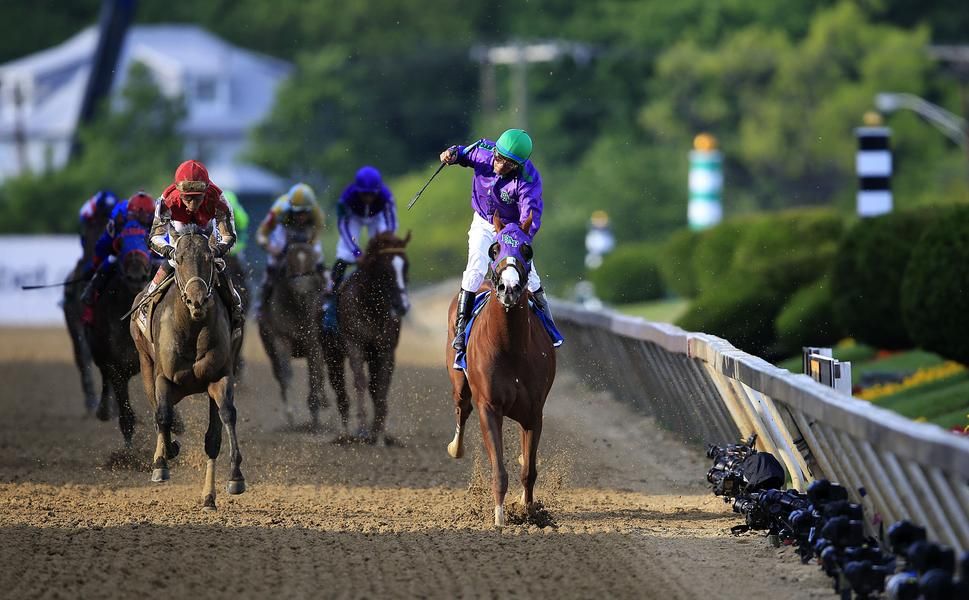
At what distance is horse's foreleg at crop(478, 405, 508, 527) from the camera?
8.84m

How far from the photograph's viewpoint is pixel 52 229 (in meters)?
46.2

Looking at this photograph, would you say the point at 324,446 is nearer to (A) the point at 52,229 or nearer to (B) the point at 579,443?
(B) the point at 579,443

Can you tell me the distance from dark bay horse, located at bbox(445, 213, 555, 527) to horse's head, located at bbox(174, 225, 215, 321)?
4.43 feet

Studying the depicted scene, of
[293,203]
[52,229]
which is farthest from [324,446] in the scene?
[52,229]

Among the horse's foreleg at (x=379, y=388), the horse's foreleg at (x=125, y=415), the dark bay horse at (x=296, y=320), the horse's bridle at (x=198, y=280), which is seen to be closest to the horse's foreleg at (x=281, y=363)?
the dark bay horse at (x=296, y=320)

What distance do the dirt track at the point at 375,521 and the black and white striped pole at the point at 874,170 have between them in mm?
4852

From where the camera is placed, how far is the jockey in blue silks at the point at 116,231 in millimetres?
12352

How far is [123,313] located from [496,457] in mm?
4199

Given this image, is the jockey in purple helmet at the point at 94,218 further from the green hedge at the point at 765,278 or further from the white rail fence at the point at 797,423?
the green hedge at the point at 765,278

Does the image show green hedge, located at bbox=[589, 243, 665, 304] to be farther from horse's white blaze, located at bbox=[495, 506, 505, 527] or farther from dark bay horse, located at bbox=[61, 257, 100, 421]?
horse's white blaze, located at bbox=[495, 506, 505, 527]

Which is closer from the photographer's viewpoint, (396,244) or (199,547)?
(199,547)

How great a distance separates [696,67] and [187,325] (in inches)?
1742

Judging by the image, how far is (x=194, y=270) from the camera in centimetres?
941

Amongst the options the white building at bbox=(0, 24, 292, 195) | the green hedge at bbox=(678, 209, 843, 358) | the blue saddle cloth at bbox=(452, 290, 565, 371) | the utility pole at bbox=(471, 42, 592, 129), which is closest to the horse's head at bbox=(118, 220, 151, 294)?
the blue saddle cloth at bbox=(452, 290, 565, 371)
